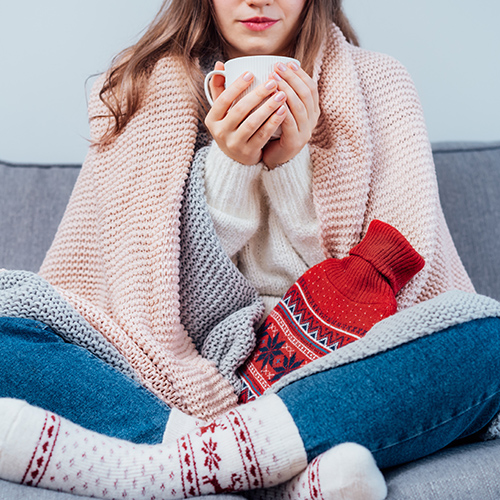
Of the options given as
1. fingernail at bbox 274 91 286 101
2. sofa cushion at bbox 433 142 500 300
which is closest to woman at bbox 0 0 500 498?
fingernail at bbox 274 91 286 101

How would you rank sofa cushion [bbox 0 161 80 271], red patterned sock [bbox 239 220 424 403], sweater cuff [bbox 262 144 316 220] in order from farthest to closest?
sofa cushion [bbox 0 161 80 271], sweater cuff [bbox 262 144 316 220], red patterned sock [bbox 239 220 424 403]

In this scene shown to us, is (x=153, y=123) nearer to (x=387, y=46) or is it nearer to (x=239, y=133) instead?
(x=239, y=133)

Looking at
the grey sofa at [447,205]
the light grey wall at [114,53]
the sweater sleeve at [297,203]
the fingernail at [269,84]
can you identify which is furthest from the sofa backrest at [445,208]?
the fingernail at [269,84]

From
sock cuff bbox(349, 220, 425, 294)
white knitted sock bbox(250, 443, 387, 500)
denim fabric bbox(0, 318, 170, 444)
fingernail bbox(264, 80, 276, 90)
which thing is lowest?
denim fabric bbox(0, 318, 170, 444)

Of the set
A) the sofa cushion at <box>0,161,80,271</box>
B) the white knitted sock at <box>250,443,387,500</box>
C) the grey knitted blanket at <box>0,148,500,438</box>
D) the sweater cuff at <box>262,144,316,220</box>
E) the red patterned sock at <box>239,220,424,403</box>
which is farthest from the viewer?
the sofa cushion at <box>0,161,80,271</box>

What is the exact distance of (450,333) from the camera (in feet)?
2.02

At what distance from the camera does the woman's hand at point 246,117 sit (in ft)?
2.32

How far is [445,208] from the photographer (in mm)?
1214

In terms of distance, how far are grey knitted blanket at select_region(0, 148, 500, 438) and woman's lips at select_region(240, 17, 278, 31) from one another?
0.22 m

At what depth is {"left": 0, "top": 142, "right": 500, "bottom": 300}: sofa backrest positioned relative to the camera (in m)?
Answer: 1.18

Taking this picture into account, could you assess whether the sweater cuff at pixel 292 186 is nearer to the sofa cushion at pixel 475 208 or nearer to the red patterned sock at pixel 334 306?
the red patterned sock at pixel 334 306

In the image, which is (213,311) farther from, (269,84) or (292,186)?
(269,84)

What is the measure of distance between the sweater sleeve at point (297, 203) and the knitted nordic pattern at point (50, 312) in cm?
34

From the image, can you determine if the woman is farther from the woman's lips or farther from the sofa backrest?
the sofa backrest
